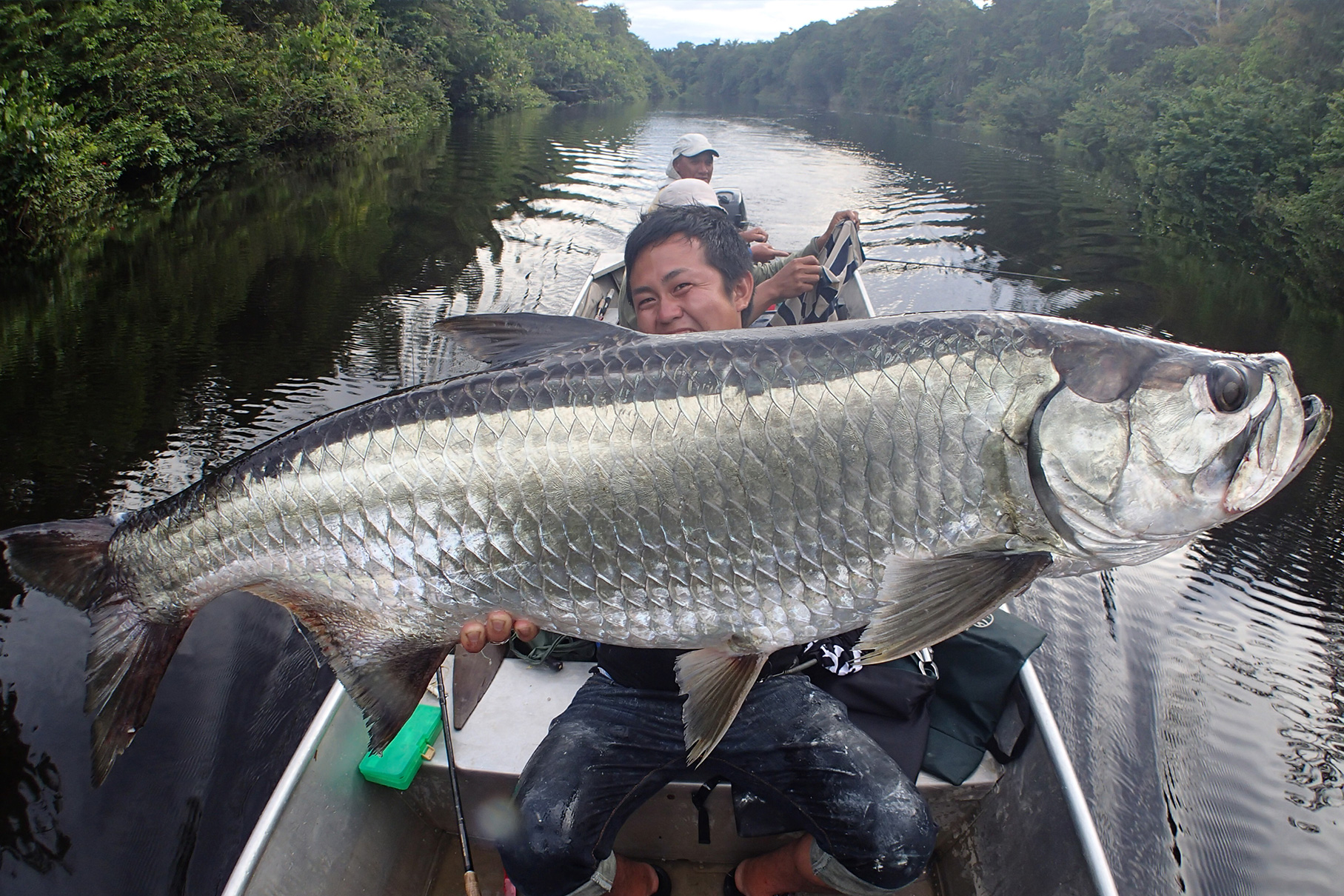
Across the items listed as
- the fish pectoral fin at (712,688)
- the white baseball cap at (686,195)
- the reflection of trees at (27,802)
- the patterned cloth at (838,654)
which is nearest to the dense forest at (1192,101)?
the white baseball cap at (686,195)

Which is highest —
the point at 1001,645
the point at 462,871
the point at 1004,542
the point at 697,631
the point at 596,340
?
the point at 596,340

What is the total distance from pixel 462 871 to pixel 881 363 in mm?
2728

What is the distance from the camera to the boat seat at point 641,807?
10.2ft

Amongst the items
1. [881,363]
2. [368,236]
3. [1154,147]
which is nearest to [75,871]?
[881,363]

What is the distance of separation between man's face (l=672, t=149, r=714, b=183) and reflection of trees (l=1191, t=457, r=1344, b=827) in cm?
647

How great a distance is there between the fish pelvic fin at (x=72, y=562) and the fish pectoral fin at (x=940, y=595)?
2245mm

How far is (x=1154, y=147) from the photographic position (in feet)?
74.0

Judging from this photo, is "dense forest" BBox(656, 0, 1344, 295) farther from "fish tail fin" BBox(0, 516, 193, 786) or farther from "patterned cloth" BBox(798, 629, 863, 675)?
"fish tail fin" BBox(0, 516, 193, 786)

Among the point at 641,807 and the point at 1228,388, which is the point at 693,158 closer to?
the point at 641,807

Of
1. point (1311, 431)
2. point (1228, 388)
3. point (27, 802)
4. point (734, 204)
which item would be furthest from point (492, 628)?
point (734, 204)

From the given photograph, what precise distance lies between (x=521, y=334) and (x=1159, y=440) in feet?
5.78

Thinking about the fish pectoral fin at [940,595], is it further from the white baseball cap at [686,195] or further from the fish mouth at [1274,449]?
the white baseball cap at [686,195]

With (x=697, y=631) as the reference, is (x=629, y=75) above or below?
above

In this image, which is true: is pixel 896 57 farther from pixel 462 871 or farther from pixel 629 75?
pixel 462 871
